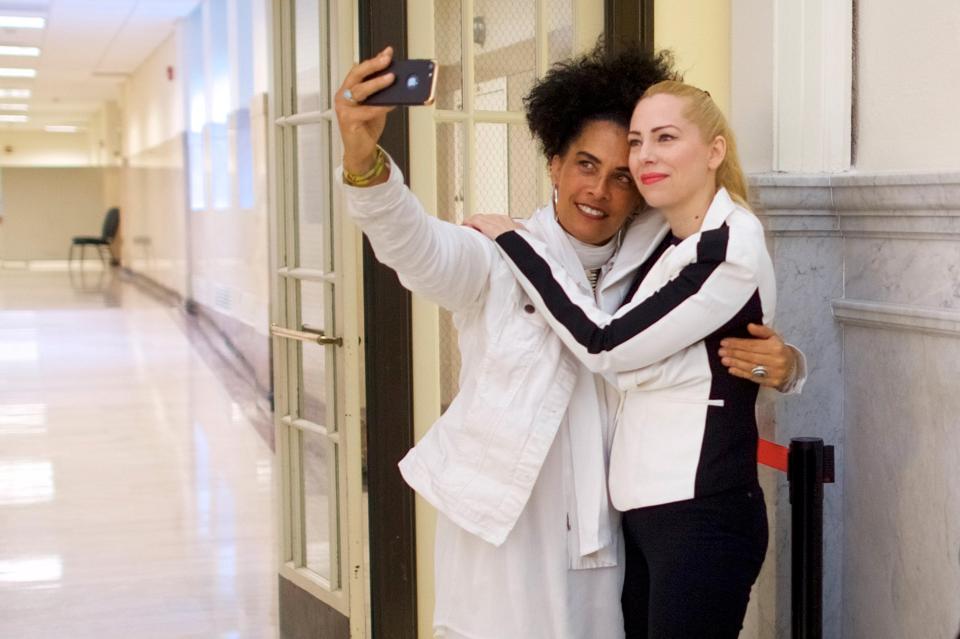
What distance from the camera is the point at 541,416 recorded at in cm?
189

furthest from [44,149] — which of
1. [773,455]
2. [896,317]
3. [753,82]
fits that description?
[773,455]

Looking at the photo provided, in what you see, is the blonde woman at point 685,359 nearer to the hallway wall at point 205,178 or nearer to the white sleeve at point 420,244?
the white sleeve at point 420,244

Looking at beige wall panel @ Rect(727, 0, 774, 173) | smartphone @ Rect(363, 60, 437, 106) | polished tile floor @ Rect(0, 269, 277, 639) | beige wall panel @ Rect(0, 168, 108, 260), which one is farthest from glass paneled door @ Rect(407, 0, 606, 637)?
beige wall panel @ Rect(0, 168, 108, 260)

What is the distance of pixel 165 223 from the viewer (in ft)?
58.9

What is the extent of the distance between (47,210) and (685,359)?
29329mm

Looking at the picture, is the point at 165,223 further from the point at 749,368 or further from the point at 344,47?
the point at 749,368

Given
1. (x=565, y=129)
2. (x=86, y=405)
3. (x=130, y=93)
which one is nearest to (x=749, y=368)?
(x=565, y=129)

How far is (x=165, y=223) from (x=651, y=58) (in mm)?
16661

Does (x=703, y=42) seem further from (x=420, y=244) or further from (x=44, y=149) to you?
(x=44, y=149)

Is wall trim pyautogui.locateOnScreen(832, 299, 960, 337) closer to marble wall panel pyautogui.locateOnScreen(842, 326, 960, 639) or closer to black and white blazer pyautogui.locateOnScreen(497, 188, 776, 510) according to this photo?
marble wall panel pyautogui.locateOnScreen(842, 326, 960, 639)

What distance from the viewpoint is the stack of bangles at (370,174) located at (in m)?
1.67

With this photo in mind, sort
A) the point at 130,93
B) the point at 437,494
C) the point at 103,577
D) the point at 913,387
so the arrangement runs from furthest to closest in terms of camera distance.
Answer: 1. the point at 130,93
2. the point at 103,577
3. the point at 913,387
4. the point at 437,494

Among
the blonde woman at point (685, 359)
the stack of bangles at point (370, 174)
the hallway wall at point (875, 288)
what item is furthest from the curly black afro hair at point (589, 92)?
the hallway wall at point (875, 288)

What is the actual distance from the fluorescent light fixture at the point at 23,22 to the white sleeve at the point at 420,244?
12932mm
